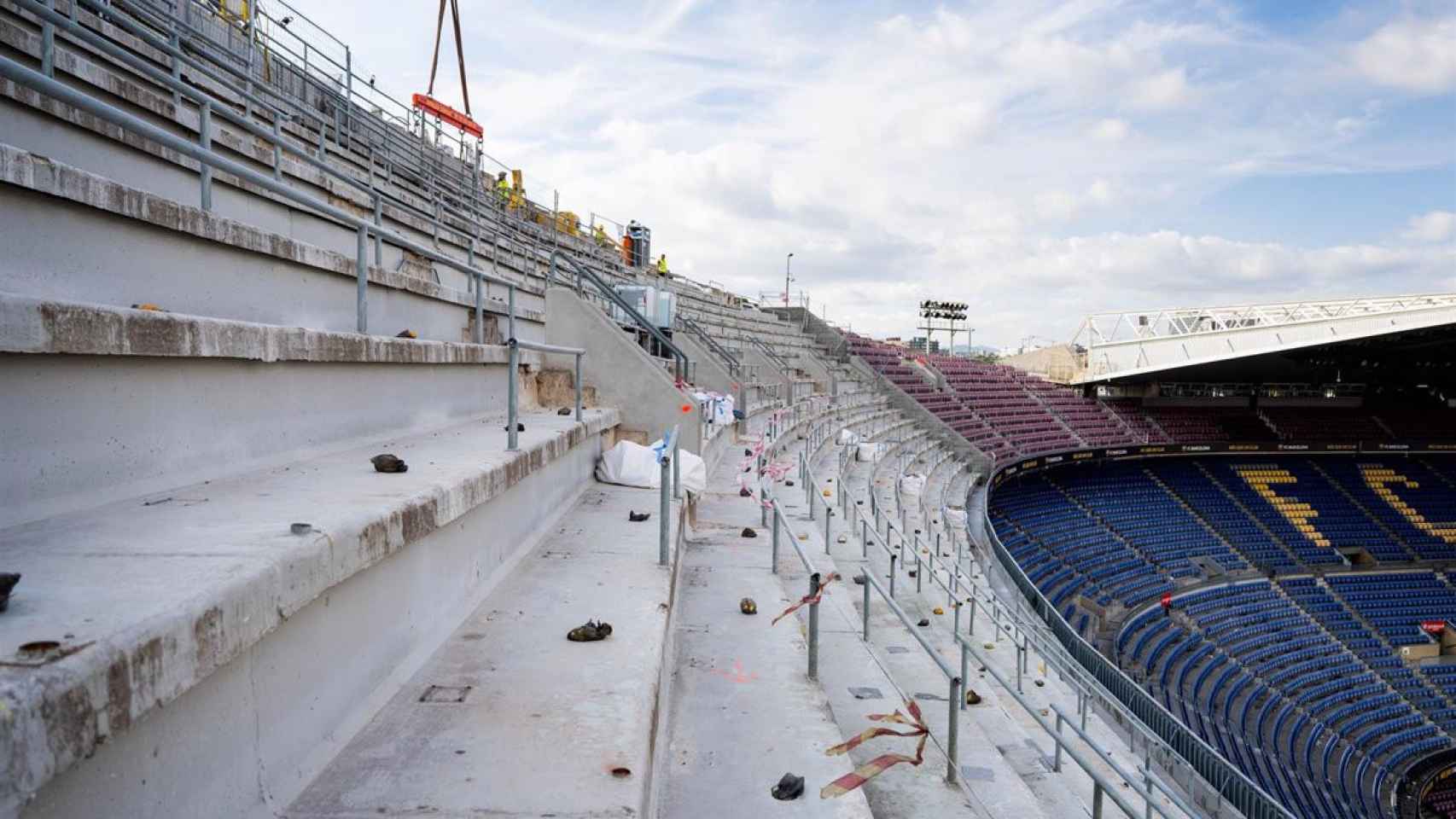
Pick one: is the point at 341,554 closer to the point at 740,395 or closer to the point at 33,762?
the point at 33,762

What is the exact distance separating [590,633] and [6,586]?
6.70 feet

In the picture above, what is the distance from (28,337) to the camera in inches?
76.4

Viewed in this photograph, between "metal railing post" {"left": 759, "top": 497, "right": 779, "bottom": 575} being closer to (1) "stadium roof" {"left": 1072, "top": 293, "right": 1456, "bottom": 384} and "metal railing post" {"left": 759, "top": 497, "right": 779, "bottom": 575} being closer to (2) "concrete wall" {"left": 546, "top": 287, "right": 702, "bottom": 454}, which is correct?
(2) "concrete wall" {"left": 546, "top": 287, "right": 702, "bottom": 454}

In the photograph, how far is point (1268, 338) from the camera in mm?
22219

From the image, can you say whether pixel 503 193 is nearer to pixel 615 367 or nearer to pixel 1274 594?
pixel 615 367

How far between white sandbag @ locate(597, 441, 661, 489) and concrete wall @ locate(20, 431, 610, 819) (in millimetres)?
3302

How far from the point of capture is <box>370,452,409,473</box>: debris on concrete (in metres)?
3.24

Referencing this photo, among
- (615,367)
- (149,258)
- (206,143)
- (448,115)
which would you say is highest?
(448,115)

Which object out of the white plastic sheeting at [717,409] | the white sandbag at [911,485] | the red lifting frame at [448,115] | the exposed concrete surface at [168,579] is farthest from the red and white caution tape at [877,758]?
the red lifting frame at [448,115]

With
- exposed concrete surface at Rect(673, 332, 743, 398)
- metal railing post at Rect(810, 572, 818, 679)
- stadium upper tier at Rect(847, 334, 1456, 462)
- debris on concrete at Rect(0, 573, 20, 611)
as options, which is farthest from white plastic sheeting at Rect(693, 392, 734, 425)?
stadium upper tier at Rect(847, 334, 1456, 462)

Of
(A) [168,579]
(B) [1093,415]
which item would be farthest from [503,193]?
(B) [1093,415]

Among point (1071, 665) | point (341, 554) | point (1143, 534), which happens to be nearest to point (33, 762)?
point (341, 554)

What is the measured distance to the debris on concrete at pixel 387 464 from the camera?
3.24m

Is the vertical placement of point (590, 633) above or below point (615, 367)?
below
